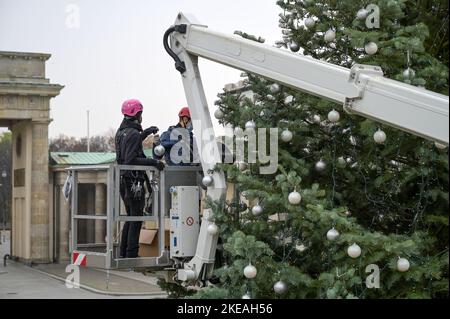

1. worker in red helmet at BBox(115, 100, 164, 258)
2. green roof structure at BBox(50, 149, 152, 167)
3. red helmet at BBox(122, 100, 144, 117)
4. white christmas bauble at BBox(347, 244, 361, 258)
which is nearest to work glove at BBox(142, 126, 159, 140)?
worker in red helmet at BBox(115, 100, 164, 258)

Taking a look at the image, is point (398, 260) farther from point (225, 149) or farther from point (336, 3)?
point (336, 3)

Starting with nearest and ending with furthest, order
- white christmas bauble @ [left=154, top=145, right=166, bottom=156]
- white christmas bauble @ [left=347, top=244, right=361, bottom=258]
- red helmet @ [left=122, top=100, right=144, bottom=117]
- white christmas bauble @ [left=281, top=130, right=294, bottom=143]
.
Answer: white christmas bauble @ [left=347, top=244, right=361, bottom=258] → white christmas bauble @ [left=281, top=130, right=294, bottom=143] → red helmet @ [left=122, top=100, right=144, bottom=117] → white christmas bauble @ [left=154, top=145, right=166, bottom=156]

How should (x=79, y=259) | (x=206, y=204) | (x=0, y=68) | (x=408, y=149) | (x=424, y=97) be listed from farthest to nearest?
(x=0, y=68)
(x=79, y=259)
(x=206, y=204)
(x=408, y=149)
(x=424, y=97)

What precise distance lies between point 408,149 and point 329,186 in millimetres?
928

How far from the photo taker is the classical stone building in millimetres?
31172

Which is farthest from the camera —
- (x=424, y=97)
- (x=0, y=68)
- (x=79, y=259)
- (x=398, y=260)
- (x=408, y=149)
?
(x=0, y=68)

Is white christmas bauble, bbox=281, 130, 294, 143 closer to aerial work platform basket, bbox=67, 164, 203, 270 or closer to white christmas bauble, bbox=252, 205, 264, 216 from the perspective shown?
white christmas bauble, bbox=252, 205, 264, 216

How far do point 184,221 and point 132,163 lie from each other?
0.80 meters

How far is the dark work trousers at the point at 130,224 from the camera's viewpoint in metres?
7.41

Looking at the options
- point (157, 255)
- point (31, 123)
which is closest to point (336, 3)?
point (157, 255)

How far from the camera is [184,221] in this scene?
7.35 metres

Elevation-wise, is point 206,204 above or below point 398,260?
above

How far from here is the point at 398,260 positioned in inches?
228

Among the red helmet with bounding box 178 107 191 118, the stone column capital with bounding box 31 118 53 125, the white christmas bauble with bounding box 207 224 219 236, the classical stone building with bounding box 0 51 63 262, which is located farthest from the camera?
the stone column capital with bounding box 31 118 53 125
